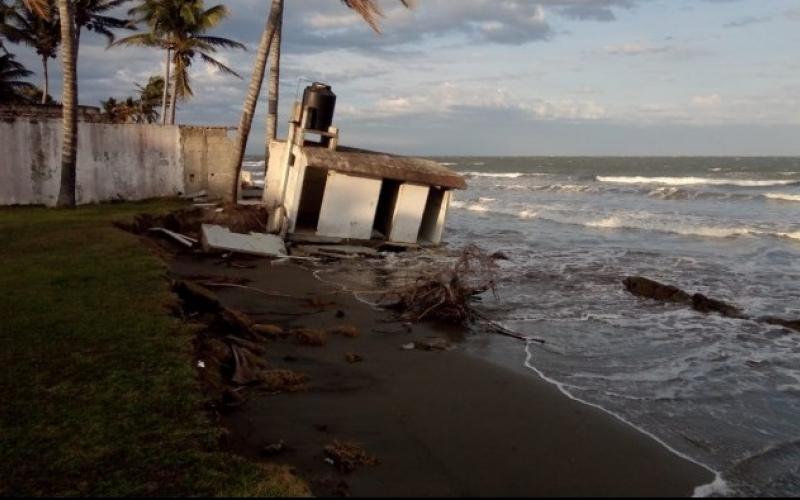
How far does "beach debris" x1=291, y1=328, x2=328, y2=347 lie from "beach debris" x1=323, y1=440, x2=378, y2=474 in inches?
124

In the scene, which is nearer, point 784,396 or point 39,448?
point 39,448

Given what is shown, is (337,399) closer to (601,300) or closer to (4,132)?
(601,300)

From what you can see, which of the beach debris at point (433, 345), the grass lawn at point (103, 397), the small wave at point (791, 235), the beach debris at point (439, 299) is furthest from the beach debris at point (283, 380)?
the small wave at point (791, 235)

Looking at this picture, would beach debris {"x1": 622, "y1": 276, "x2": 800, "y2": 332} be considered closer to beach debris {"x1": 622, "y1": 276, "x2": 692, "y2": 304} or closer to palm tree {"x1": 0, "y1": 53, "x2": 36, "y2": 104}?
beach debris {"x1": 622, "y1": 276, "x2": 692, "y2": 304}

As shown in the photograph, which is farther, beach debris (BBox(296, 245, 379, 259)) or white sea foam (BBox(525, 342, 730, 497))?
beach debris (BBox(296, 245, 379, 259))

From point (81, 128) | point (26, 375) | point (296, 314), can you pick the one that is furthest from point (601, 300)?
point (81, 128)

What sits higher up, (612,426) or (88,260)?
(612,426)

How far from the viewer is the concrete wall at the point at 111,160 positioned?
18750mm

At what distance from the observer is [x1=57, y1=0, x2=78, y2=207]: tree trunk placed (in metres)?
17.2

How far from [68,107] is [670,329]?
1608cm

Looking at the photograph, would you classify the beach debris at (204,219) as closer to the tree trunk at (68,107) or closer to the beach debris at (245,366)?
the tree trunk at (68,107)

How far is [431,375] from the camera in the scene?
23.0 ft

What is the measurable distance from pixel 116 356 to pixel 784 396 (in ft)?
23.1

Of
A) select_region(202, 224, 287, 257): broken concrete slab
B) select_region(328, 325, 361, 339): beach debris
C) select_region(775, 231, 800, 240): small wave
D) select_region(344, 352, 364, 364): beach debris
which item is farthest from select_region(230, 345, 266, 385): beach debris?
select_region(775, 231, 800, 240): small wave
